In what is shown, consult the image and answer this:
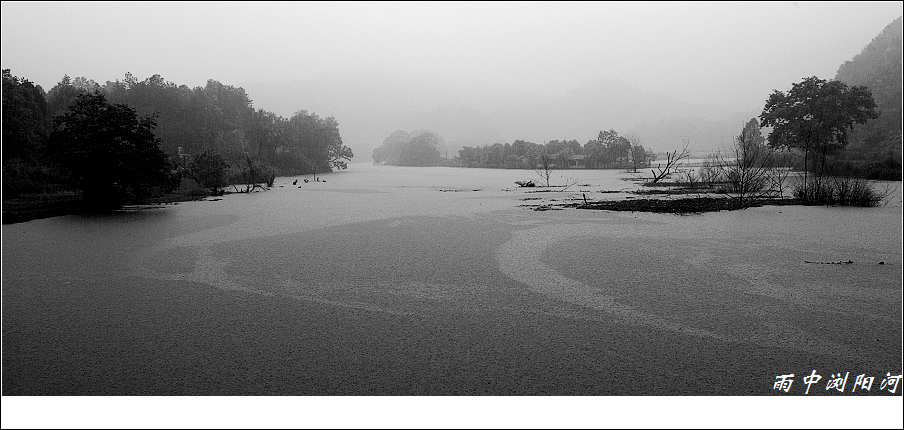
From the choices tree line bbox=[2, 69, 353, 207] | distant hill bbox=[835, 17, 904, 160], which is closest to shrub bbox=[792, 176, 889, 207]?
tree line bbox=[2, 69, 353, 207]

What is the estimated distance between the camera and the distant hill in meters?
45.7

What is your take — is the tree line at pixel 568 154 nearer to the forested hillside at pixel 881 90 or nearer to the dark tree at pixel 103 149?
the forested hillside at pixel 881 90

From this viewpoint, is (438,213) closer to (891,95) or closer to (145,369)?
(145,369)

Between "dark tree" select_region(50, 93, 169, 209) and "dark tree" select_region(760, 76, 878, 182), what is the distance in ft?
97.4

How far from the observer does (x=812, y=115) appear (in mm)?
28219

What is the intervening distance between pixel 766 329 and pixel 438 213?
1209cm

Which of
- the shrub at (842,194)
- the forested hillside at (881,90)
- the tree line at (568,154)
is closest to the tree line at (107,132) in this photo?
the shrub at (842,194)

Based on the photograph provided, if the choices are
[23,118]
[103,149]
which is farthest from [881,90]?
[23,118]

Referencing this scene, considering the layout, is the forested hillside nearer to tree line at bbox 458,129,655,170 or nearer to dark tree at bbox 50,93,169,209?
tree line at bbox 458,129,655,170

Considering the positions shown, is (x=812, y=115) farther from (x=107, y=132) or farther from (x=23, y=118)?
(x=23, y=118)

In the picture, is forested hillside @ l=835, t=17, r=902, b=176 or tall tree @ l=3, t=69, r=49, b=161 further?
forested hillside @ l=835, t=17, r=902, b=176

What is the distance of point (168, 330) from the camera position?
4855mm

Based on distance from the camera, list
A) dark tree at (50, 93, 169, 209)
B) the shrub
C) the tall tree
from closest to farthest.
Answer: the tall tree < the shrub < dark tree at (50, 93, 169, 209)

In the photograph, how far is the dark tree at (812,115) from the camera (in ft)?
91.2
